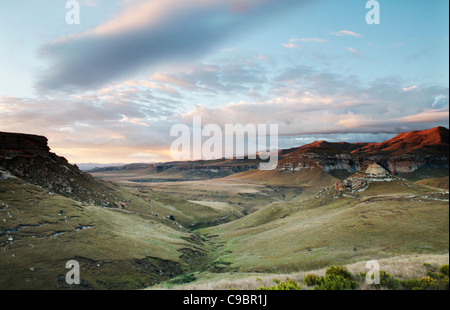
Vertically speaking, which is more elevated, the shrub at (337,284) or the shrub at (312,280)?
the shrub at (337,284)

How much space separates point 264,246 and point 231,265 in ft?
35.6

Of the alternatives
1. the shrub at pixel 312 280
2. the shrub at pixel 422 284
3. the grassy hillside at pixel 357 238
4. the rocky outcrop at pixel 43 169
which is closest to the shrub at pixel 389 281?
the shrub at pixel 422 284

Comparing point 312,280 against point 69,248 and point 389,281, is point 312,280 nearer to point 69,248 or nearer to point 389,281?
point 389,281

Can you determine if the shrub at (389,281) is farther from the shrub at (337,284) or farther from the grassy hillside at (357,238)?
the grassy hillside at (357,238)

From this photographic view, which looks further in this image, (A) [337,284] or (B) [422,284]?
(A) [337,284]

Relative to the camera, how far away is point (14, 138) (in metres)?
69.5

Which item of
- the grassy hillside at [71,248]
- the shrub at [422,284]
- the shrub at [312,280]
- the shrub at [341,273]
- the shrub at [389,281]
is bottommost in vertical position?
the grassy hillside at [71,248]

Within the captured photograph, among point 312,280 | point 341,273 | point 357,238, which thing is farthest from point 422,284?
point 357,238
